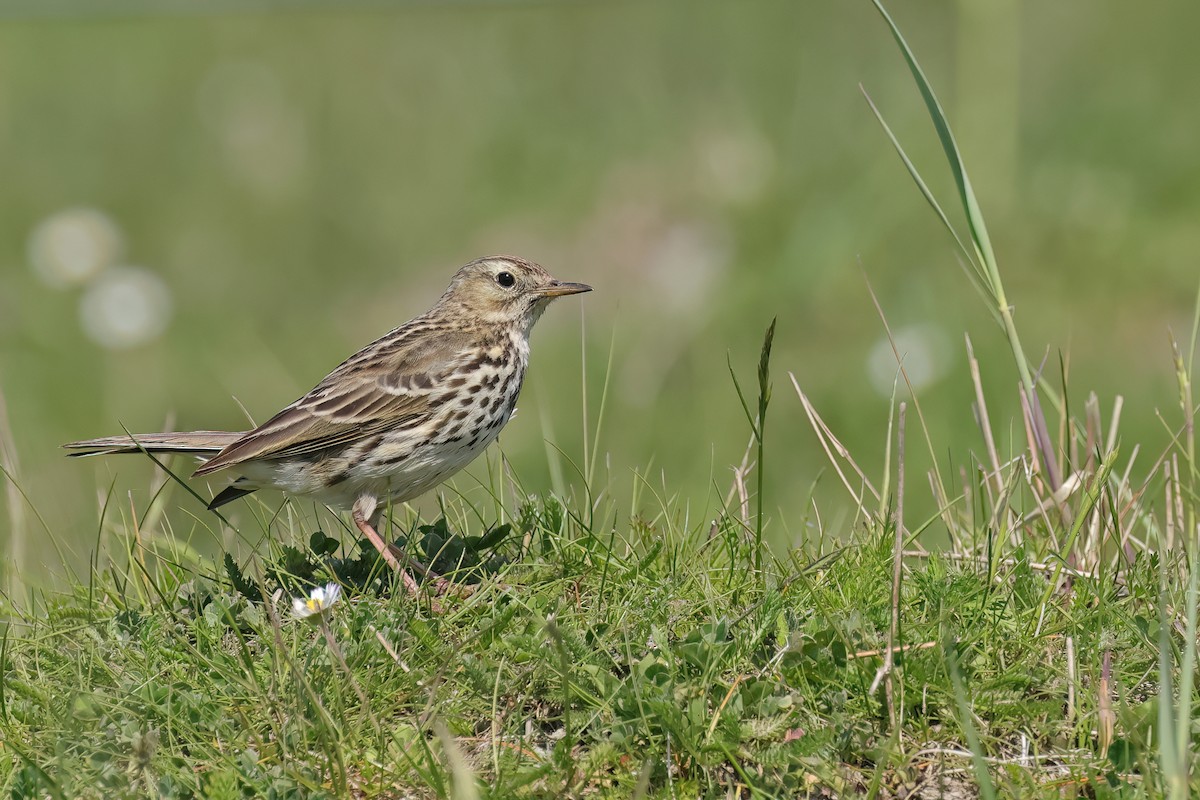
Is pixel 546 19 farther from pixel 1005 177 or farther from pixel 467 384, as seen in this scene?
pixel 467 384

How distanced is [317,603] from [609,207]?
8.41 meters

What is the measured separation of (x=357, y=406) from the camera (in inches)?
231

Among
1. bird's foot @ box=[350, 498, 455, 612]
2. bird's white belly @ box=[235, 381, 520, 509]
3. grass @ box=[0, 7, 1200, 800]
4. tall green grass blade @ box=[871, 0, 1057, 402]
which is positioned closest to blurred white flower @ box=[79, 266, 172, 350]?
bird's white belly @ box=[235, 381, 520, 509]

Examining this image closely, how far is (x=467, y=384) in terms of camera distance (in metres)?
5.82

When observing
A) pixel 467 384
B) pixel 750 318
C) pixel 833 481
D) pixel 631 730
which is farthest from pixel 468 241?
pixel 631 730

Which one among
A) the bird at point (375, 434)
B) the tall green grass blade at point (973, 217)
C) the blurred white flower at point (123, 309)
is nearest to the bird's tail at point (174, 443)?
the bird at point (375, 434)

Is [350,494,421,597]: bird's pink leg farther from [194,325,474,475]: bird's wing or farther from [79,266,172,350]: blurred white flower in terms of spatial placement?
[79,266,172,350]: blurred white flower

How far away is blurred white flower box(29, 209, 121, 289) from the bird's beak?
297 inches

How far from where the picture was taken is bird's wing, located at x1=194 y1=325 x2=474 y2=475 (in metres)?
5.73

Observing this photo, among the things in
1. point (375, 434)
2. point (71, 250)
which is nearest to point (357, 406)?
point (375, 434)

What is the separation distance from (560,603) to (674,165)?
8.48 m

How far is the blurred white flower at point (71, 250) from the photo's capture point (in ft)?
42.9

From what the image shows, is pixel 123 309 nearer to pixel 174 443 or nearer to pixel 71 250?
pixel 71 250

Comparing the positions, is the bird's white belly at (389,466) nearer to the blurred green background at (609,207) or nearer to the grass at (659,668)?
the grass at (659,668)
